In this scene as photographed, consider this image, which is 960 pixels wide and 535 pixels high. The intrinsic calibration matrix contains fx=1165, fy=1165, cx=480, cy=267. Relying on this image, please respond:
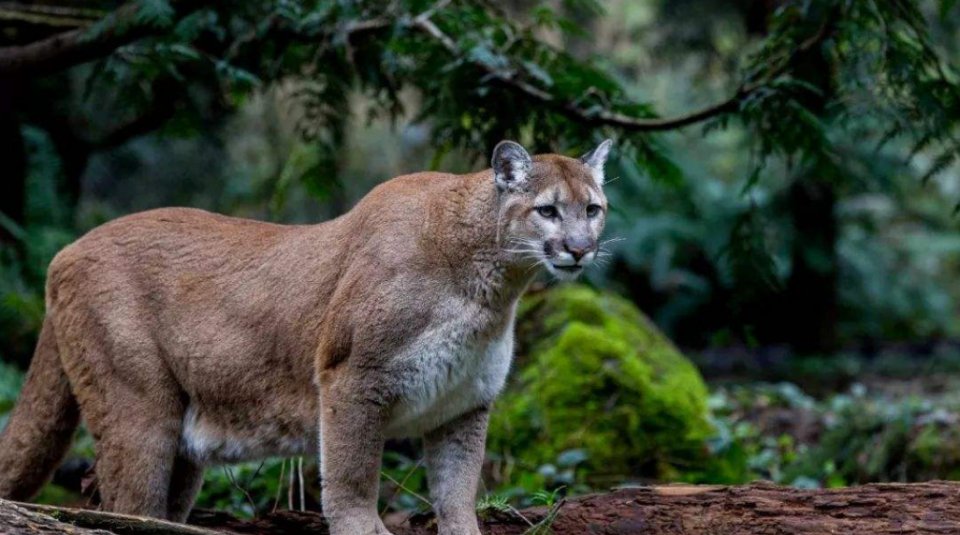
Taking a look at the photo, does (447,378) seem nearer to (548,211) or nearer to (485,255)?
(485,255)

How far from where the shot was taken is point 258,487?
8.55m

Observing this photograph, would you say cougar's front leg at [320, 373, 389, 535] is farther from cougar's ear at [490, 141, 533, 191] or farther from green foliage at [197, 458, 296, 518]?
green foliage at [197, 458, 296, 518]

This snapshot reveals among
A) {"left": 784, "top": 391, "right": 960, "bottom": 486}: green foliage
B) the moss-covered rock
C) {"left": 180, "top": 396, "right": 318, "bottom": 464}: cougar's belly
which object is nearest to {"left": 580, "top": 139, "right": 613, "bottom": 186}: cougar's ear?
→ {"left": 180, "top": 396, "right": 318, "bottom": 464}: cougar's belly

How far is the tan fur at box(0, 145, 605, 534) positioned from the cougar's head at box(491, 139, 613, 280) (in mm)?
13

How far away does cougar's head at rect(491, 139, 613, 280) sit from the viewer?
594cm

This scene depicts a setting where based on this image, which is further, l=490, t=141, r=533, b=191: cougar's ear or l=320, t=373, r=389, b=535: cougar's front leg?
l=490, t=141, r=533, b=191: cougar's ear

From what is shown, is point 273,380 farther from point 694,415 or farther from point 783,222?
point 783,222

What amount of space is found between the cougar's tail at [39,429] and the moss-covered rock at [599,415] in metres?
3.64

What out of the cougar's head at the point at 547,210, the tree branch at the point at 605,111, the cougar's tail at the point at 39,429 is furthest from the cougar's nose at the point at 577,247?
the cougar's tail at the point at 39,429

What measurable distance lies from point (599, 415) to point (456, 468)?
360cm

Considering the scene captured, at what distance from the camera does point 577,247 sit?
589 cm

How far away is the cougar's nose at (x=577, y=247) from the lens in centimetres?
588

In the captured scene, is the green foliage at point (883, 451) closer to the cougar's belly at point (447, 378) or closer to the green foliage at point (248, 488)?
the green foliage at point (248, 488)

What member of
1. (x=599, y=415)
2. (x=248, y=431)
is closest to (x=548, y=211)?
(x=248, y=431)
